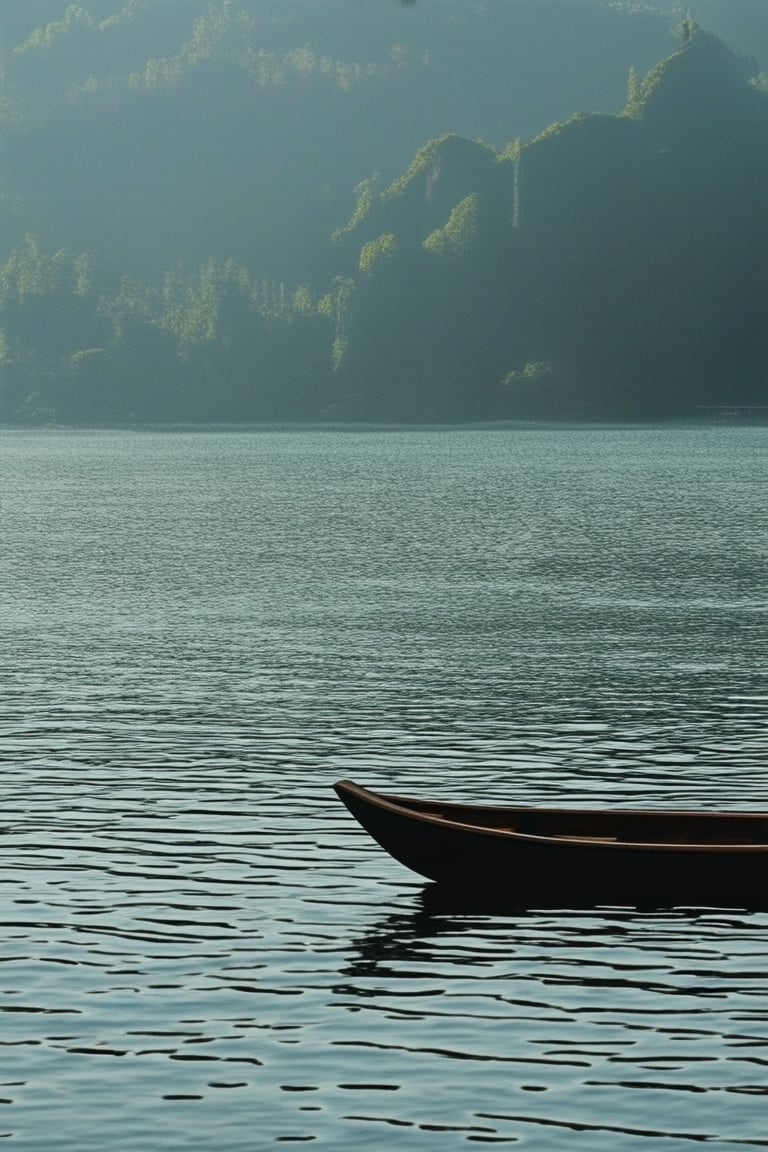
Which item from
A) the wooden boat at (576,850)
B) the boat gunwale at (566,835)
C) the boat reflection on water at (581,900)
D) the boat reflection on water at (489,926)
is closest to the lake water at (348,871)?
the boat reflection on water at (489,926)

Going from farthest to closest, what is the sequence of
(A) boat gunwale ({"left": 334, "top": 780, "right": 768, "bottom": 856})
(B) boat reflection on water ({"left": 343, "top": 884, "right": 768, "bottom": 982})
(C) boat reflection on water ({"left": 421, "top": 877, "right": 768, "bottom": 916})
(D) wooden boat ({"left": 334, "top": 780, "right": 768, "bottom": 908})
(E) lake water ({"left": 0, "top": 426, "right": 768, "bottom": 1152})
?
(C) boat reflection on water ({"left": 421, "top": 877, "right": 768, "bottom": 916}) → (D) wooden boat ({"left": 334, "top": 780, "right": 768, "bottom": 908}) → (A) boat gunwale ({"left": 334, "top": 780, "right": 768, "bottom": 856}) → (B) boat reflection on water ({"left": 343, "top": 884, "right": 768, "bottom": 982}) → (E) lake water ({"left": 0, "top": 426, "right": 768, "bottom": 1152})

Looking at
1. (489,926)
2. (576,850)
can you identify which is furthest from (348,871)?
(576,850)

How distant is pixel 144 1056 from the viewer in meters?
20.0

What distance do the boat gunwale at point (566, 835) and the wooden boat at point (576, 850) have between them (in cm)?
1

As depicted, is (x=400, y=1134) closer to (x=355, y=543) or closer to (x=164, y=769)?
(x=164, y=769)

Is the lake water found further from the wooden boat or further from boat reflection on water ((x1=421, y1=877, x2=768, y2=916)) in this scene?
the wooden boat

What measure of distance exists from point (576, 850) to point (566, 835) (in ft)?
5.23

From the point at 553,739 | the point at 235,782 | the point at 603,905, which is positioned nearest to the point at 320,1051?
the point at 603,905

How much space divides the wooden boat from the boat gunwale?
13 millimetres

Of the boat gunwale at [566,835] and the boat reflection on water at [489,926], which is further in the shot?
the boat gunwale at [566,835]

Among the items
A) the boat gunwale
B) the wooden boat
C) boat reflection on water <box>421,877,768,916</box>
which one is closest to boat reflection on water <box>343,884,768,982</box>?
boat reflection on water <box>421,877,768,916</box>

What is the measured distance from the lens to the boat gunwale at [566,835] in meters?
25.1

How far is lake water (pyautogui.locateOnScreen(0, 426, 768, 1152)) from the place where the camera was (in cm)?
1888

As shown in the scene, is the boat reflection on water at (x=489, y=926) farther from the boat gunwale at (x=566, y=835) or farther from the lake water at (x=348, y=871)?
the boat gunwale at (x=566, y=835)
